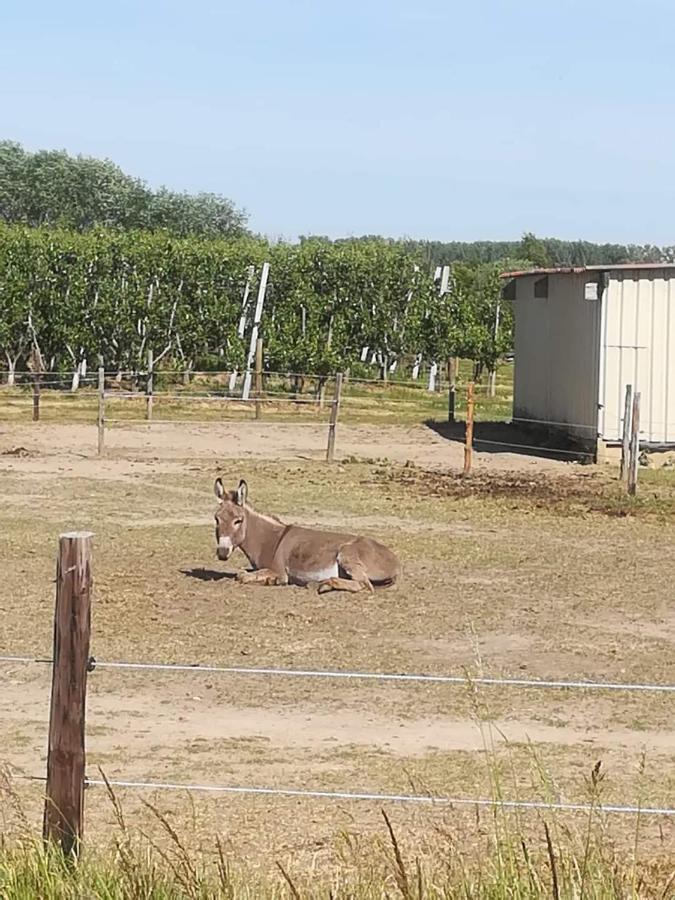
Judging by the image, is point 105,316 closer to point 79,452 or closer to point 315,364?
point 315,364

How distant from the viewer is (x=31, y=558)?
48.3 feet

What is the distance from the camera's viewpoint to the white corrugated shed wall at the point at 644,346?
25641 millimetres

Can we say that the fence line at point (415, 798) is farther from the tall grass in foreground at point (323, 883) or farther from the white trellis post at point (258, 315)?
the white trellis post at point (258, 315)

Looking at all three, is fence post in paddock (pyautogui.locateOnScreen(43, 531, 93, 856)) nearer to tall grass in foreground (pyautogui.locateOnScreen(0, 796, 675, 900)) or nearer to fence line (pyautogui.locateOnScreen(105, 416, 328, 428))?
tall grass in foreground (pyautogui.locateOnScreen(0, 796, 675, 900))

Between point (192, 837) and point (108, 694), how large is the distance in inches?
121

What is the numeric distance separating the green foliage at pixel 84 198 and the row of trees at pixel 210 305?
1297 inches

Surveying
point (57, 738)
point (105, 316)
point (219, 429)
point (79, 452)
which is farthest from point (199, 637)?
point (105, 316)

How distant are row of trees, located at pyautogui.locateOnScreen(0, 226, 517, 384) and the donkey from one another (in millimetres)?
26543

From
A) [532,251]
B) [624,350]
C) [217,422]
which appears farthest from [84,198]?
[624,350]

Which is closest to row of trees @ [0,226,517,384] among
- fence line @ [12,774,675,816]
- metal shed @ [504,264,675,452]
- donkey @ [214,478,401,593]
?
metal shed @ [504,264,675,452]

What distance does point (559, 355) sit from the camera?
94.8 ft

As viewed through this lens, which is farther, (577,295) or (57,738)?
(577,295)

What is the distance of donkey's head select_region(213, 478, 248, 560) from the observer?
13320mm

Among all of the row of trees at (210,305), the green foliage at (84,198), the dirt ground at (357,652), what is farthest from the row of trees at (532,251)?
the dirt ground at (357,652)
